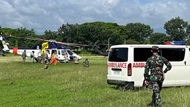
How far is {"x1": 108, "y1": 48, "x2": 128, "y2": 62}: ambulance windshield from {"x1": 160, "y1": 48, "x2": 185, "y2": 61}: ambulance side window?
159cm

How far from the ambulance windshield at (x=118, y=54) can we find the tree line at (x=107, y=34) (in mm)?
90849

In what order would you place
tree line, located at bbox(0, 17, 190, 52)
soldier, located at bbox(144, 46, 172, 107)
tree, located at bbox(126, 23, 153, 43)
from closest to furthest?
soldier, located at bbox(144, 46, 172, 107)
tree line, located at bbox(0, 17, 190, 52)
tree, located at bbox(126, 23, 153, 43)

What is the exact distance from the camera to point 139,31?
141250 millimetres

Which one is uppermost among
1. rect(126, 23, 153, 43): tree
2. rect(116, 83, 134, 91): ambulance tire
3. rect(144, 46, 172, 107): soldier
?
Answer: rect(126, 23, 153, 43): tree

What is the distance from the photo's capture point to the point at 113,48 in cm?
1574

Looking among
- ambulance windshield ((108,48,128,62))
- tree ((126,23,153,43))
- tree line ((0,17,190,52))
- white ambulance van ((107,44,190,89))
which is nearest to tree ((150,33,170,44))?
tree line ((0,17,190,52))

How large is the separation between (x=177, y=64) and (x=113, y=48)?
2.79 meters

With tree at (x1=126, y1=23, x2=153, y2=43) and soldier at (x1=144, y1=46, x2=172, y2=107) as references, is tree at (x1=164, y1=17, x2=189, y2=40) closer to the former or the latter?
tree at (x1=126, y1=23, x2=153, y2=43)

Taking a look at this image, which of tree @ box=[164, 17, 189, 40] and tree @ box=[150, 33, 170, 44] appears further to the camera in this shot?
tree @ box=[164, 17, 189, 40]

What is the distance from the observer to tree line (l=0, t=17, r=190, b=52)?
11900 cm

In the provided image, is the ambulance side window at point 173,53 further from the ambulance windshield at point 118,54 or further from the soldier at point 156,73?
the soldier at point 156,73

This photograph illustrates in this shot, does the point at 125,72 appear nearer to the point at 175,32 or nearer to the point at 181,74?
the point at 181,74

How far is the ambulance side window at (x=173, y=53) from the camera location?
1551cm

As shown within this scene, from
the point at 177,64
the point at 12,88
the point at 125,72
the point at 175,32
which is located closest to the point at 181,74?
the point at 177,64
